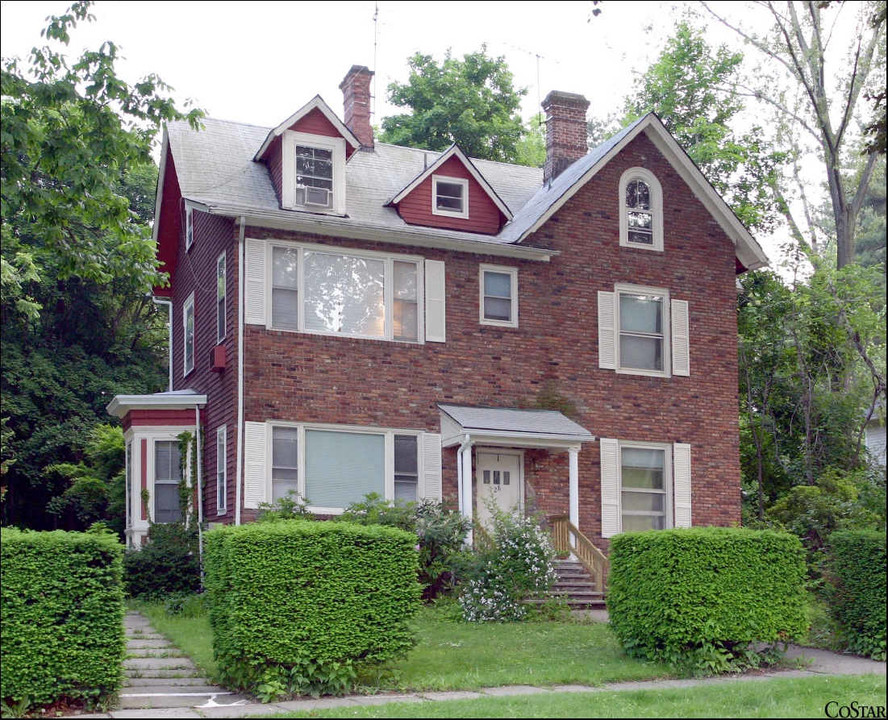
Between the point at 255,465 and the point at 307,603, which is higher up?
the point at 255,465

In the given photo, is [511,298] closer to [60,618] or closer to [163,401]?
[163,401]

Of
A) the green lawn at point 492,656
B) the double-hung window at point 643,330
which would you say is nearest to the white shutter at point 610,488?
the double-hung window at point 643,330

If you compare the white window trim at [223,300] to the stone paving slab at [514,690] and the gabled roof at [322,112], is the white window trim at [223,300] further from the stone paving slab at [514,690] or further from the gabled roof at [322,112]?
the stone paving slab at [514,690]

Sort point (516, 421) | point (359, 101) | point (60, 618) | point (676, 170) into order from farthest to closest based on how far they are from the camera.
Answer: point (359, 101) < point (676, 170) < point (516, 421) < point (60, 618)

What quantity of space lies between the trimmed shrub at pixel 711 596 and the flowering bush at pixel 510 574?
3.73 m

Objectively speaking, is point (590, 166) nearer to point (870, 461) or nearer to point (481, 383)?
point (481, 383)

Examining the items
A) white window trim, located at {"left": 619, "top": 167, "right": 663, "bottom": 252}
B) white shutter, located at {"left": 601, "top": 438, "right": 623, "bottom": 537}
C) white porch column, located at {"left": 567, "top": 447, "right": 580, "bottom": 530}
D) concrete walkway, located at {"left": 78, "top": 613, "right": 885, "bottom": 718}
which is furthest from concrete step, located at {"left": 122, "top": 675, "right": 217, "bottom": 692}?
white window trim, located at {"left": 619, "top": 167, "right": 663, "bottom": 252}

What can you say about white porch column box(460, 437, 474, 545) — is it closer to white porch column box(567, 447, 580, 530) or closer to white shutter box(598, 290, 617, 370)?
white porch column box(567, 447, 580, 530)

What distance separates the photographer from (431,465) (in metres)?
19.9

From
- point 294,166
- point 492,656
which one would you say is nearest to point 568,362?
point 294,166

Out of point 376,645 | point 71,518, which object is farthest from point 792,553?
point 71,518

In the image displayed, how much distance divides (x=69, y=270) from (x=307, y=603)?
299 inches

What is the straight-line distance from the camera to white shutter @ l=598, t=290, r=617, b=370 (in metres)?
21.5

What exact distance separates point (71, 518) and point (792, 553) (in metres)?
22.2
